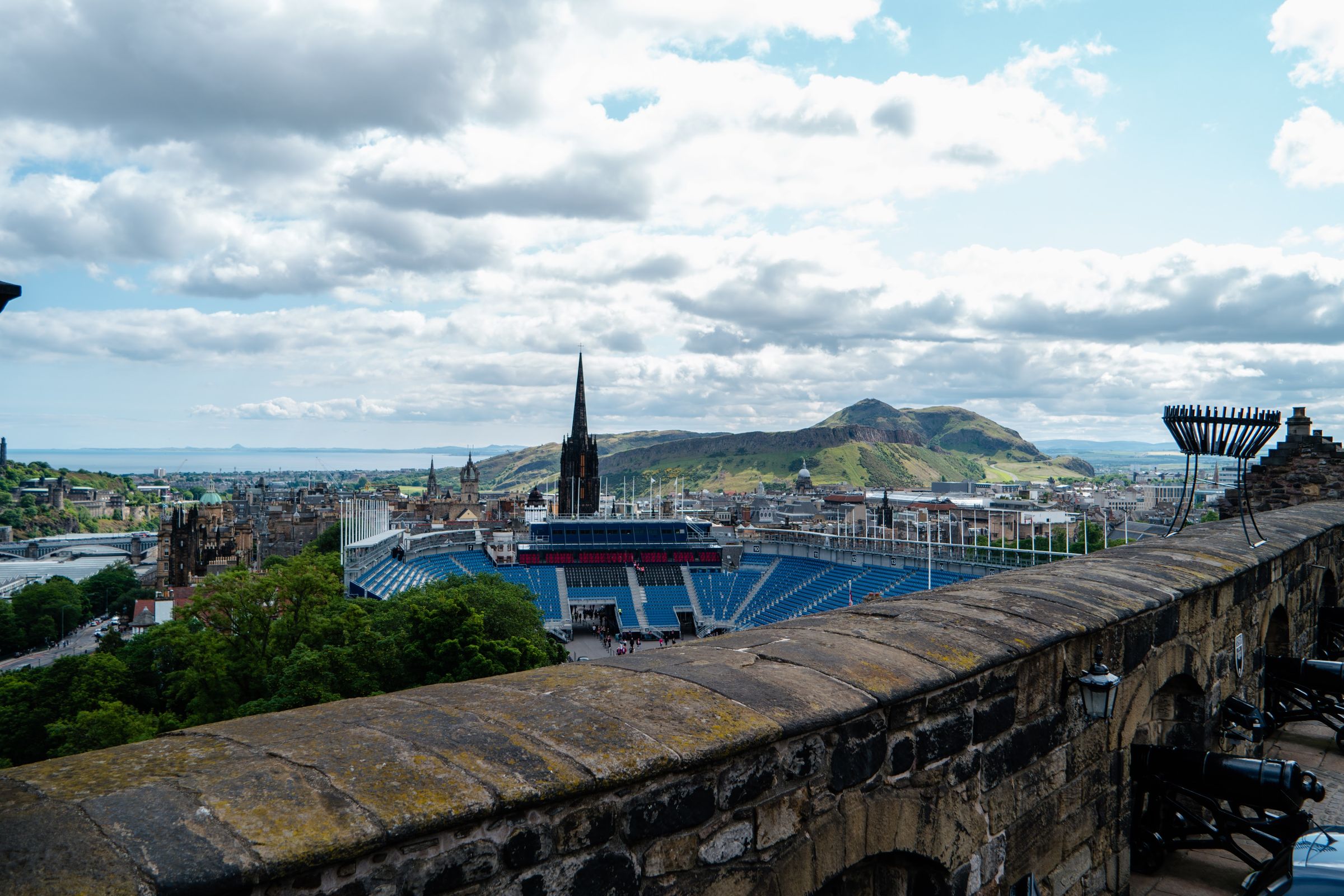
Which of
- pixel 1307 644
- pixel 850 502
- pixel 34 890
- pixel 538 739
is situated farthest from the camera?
pixel 850 502

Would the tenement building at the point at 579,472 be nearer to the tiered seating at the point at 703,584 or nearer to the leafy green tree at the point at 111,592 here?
the tiered seating at the point at 703,584

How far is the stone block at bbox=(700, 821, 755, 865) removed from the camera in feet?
7.08

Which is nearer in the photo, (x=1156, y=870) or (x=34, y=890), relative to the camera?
(x=34, y=890)

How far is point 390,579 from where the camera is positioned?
3822 centimetres

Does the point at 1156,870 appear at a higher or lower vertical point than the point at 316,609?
higher

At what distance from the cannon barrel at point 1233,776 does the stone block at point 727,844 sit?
277 cm

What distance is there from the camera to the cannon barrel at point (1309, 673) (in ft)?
19.0

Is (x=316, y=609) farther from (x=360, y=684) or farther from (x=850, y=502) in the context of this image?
(x=850, y=502)

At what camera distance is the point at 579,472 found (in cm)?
7969

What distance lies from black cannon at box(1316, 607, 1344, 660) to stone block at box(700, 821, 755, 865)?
25.1 feet

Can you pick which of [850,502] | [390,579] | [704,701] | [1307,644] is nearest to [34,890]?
[704,701]

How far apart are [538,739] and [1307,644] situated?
7.74 m

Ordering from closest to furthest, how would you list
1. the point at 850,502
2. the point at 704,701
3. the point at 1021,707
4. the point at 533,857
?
the point at 533,857
the point at 704,701
the point at 1021,707
the point at 850,502

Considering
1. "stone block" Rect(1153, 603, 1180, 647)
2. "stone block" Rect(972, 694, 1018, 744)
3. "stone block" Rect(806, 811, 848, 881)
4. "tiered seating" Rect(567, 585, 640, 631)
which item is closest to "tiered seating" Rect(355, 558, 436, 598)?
"tiered seating" Rect(567, 585, 640, 631)
